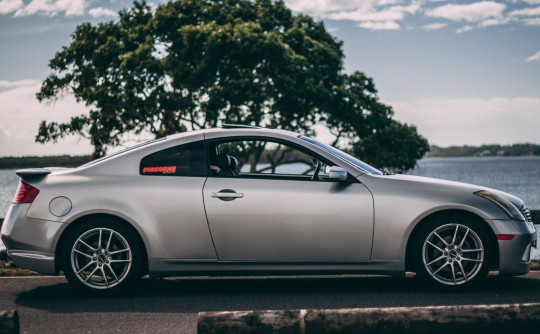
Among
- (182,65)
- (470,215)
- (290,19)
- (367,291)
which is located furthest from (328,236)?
(290,19)

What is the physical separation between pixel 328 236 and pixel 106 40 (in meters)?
28.9

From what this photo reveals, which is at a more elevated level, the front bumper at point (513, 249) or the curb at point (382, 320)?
the front bumper at point (513, 249)

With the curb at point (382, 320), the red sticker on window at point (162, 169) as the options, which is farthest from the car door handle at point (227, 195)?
the curb at point (382, 320)

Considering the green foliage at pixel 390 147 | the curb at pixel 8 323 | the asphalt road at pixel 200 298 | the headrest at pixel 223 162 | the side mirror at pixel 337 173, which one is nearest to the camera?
the curb at pixel 8 323

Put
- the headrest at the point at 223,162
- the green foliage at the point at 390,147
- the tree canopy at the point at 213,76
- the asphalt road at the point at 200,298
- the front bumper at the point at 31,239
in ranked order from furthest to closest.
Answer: the green foliage at the point at 390,147 → the tree canopy at the point at 213,76 → the headrest at the point at 223,162 → the front bumper at the point at 31,239 → the asphalt road at the point at 200,298

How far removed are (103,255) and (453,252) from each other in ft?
10.8

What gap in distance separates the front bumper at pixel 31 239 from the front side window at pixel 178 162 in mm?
1003

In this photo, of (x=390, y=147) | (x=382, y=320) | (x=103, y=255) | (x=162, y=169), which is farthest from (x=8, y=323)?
(x=390, y=147)

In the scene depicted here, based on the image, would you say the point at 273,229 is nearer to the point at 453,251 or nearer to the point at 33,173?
the point at 453,251

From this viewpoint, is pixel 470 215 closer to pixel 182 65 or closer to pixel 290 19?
pixel 182 65

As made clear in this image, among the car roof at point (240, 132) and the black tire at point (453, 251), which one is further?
the car roof at point (240, 132)

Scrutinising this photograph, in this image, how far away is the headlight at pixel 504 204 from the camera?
7.36 metres

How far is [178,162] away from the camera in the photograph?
7488 mm

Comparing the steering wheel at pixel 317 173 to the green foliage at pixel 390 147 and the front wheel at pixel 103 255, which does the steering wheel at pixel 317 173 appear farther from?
the green foliage at pixel 390 147
